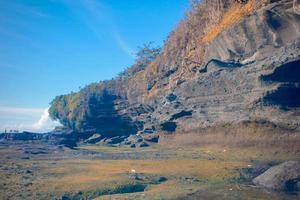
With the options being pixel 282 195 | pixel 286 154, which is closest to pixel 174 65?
pixel 286 154

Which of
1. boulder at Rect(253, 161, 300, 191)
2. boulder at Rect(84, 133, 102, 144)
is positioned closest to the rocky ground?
boulder at Rect(253, 161, 300, 191)

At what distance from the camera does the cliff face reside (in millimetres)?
24391

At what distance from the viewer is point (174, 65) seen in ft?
155

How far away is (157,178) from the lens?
17531 millimetres

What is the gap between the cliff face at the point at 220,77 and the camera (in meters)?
24.4

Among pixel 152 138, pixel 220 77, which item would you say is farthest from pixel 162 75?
pixel 220 77

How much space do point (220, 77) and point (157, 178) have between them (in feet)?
46.5

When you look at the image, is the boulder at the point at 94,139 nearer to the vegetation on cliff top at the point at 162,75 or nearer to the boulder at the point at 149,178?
the vegetation on cliff top at the point at 162,75

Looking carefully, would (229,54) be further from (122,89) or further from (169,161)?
(122,89)

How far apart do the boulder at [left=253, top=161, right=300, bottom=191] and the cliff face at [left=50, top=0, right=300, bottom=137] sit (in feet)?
21.5

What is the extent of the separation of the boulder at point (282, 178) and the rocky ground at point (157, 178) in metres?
0.34

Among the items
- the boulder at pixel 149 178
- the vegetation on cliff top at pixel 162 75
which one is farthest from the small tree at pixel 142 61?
the boulder at pixel 149 178

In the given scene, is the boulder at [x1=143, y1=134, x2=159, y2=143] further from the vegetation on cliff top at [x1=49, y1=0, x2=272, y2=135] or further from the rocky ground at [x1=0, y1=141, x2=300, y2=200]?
the rocky ground at [x1=0, y1=141, x2=300, y2=200]

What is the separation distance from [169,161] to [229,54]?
565 inches
